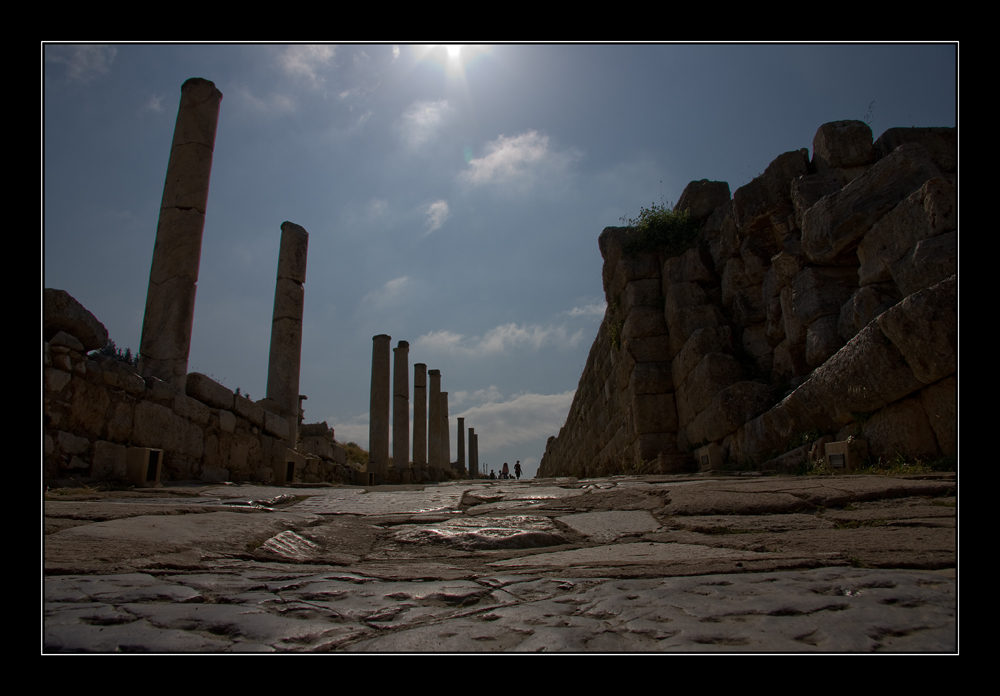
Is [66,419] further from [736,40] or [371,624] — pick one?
[736,40]

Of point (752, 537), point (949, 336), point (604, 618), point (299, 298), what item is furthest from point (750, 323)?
point (299, 298)

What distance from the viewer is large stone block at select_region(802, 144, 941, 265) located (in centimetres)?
551

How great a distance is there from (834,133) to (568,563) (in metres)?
7.58

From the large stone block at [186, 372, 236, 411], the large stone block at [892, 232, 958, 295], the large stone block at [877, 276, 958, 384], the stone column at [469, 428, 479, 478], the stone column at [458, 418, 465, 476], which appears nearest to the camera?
the large stone block at [877, 276, 958, 384]

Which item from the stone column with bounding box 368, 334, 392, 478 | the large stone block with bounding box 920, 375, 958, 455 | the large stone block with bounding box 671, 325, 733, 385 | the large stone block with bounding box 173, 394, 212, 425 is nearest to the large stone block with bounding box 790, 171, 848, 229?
the large stone block with bounding box 671, 325, 733, 385

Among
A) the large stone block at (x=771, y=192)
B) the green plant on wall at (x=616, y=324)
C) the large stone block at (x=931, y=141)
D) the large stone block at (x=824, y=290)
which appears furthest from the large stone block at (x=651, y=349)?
the large stone block at (x=931, y=141)

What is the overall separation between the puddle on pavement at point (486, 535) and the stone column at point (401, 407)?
19.5 m

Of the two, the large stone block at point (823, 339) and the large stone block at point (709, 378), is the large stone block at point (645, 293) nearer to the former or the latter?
the large stone block at point (709, 378)

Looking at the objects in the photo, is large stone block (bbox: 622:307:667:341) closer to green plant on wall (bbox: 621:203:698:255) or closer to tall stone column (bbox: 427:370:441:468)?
green plant on wall (bbox: 621:203:698:255)

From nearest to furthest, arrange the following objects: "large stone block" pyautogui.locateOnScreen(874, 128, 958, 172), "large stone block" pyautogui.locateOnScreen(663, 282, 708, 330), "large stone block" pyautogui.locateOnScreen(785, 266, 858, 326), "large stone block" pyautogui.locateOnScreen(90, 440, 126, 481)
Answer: "large stone block" pyautogui.locateOnScreen(874, 128, 958, 172) < "large stone block" pyautogui.locateOnScreen(90, 440, 126, 481) < "large stone block" pyautogui.locateOnScreen(785, 266, 858, 326) < "large stone block" pyautogui.locateOnScreen(663, 282, 708, 330)

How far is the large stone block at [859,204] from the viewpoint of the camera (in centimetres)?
551

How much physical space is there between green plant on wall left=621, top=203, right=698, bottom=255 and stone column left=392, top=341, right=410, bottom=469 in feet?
47.4

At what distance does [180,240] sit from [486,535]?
808cm

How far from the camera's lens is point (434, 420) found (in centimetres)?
2889
